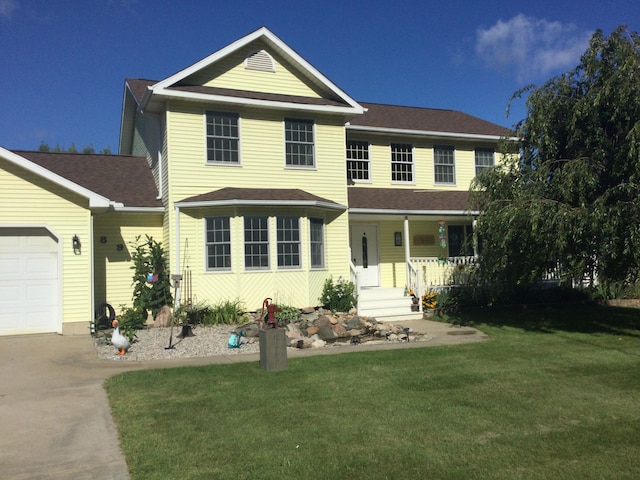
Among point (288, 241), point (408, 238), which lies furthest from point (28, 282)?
point (408, 238)

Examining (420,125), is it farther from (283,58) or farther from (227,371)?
(227,371)

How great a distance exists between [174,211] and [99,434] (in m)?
9.28

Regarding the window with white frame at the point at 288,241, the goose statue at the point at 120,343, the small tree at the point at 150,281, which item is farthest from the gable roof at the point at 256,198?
the goose statue at the point at 120,343

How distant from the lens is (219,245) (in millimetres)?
14797

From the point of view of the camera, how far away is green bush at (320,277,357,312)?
15227mm

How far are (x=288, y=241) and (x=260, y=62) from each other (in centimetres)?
537

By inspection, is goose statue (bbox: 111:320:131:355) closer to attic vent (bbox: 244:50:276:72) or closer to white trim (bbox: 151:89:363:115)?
white trim (bbox: 151:89:363:115)

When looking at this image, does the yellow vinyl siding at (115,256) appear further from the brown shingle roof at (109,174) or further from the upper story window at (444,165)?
the upper story window at (444,165)

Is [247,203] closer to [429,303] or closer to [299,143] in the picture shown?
[299,143]

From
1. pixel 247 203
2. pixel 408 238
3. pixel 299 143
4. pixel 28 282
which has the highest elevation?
pixel 299 143

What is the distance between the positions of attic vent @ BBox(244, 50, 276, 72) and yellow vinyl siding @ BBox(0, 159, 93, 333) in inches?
243

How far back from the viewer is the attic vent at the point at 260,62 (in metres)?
16.0

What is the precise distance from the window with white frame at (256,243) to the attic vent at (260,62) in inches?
180

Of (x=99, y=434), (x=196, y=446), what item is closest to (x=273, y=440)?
(x=196, y=446)
